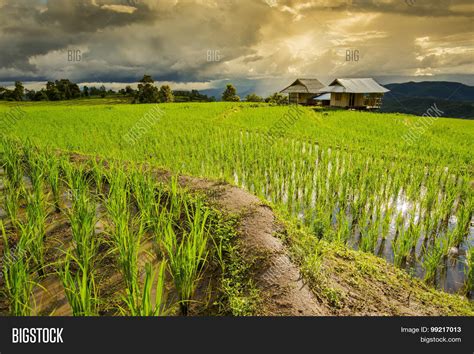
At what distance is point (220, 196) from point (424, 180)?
4882 mm

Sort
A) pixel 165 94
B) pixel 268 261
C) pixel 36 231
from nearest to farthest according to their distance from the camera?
pixel 268 261 < pixel 36 231 < pixel 165 94

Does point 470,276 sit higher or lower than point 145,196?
lower

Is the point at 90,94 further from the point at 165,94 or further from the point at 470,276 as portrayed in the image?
the point at 470,276

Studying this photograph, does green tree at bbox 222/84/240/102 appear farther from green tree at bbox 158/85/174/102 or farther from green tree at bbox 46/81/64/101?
green tree at bbox 46/81/64/101

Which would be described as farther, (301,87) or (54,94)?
(54,94)

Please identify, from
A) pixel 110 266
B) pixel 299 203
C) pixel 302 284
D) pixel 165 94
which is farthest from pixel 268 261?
pixel 165 94

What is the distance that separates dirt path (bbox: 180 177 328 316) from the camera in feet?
7.63

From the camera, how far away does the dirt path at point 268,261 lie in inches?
91.6

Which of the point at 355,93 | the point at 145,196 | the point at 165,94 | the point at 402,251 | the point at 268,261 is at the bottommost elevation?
the point at 402,251

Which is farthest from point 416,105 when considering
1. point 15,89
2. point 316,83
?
point 15,89

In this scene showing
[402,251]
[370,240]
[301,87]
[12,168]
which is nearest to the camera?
[402,251]

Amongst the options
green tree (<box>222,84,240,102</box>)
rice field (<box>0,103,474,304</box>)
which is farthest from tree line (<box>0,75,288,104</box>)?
rice field (<box>0,103,474,304</box>)

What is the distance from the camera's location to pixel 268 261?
271 cm

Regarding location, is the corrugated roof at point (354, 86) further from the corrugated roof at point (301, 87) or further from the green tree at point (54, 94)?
the green tree at point (54, 94)
